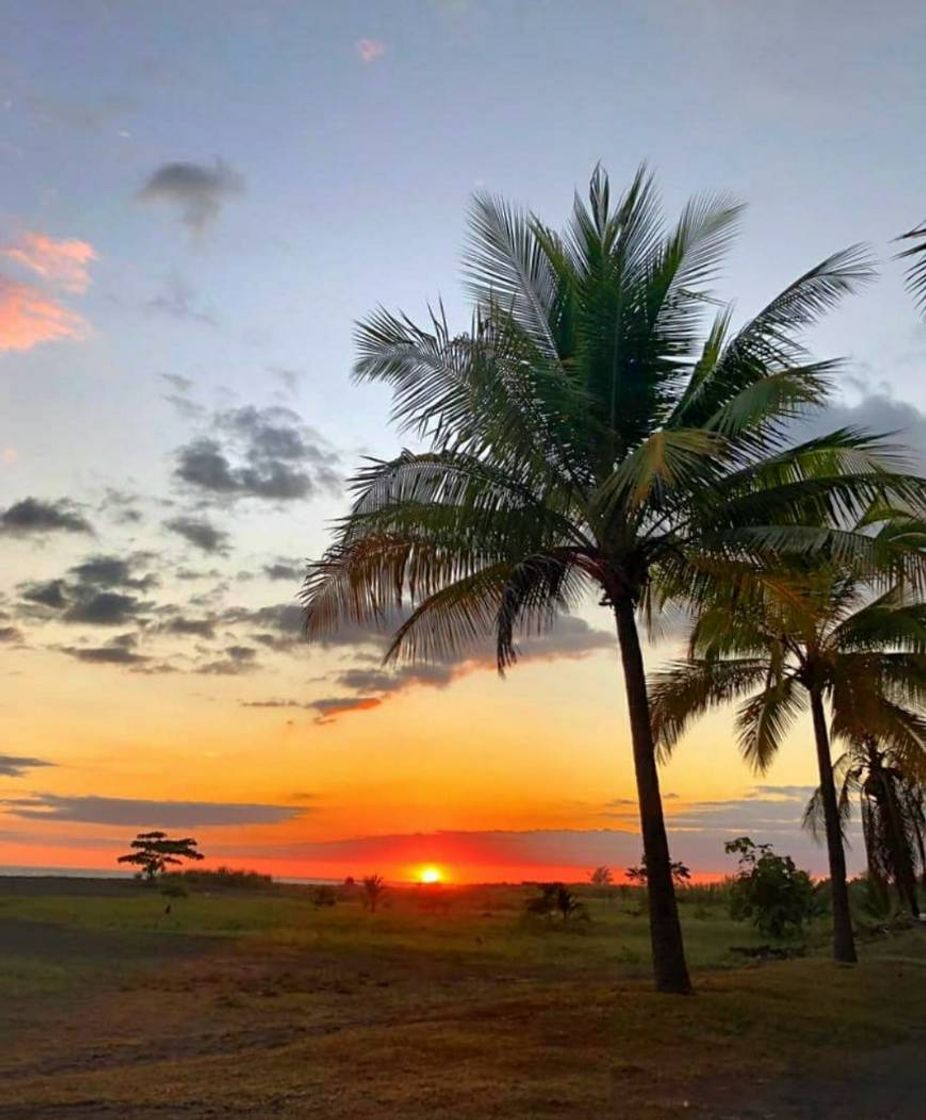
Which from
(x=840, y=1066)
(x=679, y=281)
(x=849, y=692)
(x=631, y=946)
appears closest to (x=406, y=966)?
(x=631, y=946)

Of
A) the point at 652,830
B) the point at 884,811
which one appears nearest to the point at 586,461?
the point at 652,830

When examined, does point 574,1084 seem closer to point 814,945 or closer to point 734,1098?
point 734,1098

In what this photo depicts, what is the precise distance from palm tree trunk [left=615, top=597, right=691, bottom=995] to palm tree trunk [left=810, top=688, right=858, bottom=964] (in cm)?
676

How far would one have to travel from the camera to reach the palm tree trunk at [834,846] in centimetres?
2056

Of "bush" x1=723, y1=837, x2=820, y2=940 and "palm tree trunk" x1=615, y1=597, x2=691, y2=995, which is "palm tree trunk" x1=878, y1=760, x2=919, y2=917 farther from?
"palm tree trunk" x1=615, y1=597, x2=691, y2=995

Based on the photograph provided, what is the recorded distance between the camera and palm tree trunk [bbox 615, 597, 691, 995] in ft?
49.0

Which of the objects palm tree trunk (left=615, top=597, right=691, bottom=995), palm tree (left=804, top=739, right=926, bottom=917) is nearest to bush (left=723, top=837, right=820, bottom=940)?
palm tree (left=804, top=739, right=926, bottom=917)

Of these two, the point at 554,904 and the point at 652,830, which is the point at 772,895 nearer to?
the point at 554,904

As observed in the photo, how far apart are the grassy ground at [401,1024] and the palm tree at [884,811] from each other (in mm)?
1927

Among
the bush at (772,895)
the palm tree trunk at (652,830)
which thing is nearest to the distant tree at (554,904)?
the bush at (772,895)

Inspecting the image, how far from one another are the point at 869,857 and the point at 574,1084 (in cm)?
2095

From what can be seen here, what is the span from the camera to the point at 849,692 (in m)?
21.1

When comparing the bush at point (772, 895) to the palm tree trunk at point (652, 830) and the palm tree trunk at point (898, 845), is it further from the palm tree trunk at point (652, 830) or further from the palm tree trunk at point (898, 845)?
the palm tree trunk at point (652, 830)

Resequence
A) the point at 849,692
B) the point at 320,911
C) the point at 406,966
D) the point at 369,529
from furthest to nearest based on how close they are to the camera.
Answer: the point at 320,911 < the point at 406,966 < the point at 849,692 < the point at 369,529
